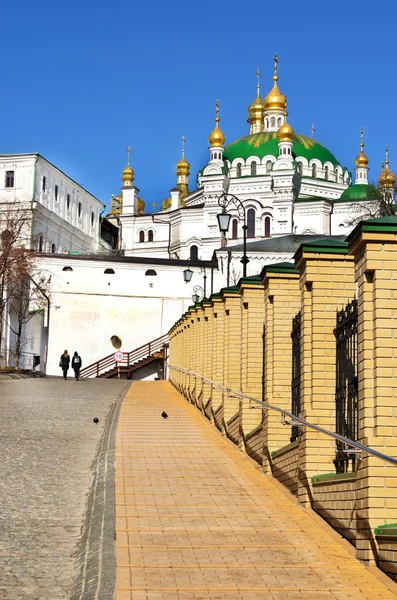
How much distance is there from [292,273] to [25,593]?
6517 mm

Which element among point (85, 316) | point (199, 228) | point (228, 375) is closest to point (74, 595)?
point (228, 375)

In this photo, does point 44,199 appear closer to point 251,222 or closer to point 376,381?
point 251,222

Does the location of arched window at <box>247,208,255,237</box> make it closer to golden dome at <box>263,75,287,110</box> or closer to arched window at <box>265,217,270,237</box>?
arched window at <box>265,217,270,237</box>

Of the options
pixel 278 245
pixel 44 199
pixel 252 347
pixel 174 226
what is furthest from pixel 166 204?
pixel 252 347

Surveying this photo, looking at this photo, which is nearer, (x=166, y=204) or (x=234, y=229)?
(x=234, y=229)

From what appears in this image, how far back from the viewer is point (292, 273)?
41.7 feet

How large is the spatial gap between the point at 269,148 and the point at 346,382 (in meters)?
81.8

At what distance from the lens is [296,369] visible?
471 inches

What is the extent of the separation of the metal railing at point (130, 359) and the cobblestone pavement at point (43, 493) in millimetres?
33917

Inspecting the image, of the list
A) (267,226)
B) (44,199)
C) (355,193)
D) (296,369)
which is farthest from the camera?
(355,193)

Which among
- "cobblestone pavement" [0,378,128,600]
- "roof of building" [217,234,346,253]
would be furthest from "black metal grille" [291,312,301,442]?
"roof of building" [217,234,346,253]

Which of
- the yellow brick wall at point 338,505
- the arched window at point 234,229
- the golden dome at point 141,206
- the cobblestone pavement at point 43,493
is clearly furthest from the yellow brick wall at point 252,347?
the golden dome at point 141,206

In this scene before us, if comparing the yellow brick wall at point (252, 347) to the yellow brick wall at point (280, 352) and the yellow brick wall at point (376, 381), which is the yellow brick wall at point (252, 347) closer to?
the yellow brick wall at point (280, 352)

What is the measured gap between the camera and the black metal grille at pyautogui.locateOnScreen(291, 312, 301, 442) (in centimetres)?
1171
